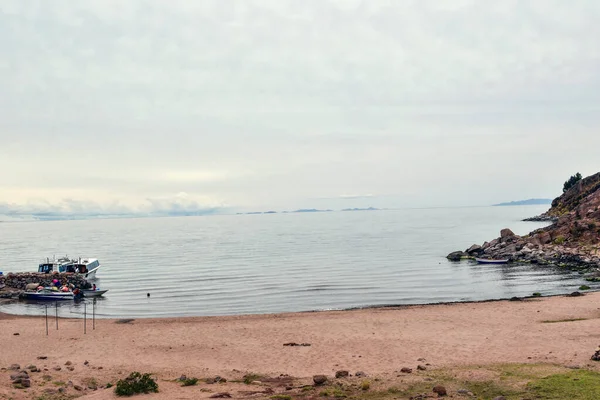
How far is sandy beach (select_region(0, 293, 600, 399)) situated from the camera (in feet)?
83.3

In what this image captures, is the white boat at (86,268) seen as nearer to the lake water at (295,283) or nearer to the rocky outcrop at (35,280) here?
the lake water at (295,283)

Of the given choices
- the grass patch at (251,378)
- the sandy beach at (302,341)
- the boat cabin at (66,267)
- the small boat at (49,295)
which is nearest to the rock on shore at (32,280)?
the boat cabin at (66,267)

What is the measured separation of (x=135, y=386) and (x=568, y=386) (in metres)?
16.9

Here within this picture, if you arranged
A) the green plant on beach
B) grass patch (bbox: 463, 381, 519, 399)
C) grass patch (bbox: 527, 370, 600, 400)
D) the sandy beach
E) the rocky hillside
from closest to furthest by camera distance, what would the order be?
1. grass patch (bbox: 527, 370, 600, 400)
2. grass patch (bbox: 463, 381, 519, 399)
3. the green plant on beach
4. the sandy beach
5. the rocky hillside

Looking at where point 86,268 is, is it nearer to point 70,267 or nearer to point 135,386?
point 70,267

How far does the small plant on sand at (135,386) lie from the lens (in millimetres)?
20703

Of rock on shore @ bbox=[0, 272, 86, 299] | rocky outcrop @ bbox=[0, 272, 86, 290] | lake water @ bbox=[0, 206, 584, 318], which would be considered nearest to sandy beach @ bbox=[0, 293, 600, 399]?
lake water @ bbox=[0, 206, 584, 318]

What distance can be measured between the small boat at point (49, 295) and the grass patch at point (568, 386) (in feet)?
172

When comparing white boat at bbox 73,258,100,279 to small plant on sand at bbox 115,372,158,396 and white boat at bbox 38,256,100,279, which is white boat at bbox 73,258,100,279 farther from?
small plant on sand at bbox 115,372,158,396

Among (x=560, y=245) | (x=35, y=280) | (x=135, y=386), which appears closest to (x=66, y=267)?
(x=35, y=280)

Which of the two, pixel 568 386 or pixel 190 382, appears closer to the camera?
pixel 568 386

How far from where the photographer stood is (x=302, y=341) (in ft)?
108

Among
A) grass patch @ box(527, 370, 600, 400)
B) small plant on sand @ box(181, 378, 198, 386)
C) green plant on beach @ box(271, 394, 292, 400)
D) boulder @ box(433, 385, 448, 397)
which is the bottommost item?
small plant on sand @ box(181, 378, 198, 386)

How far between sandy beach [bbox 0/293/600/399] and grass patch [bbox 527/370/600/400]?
2856 millimetres
